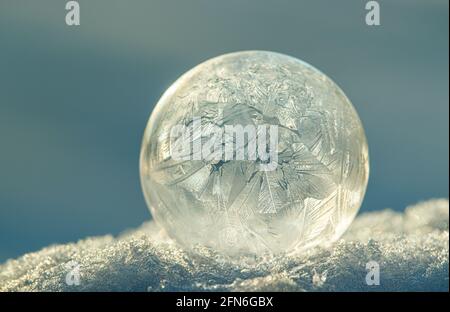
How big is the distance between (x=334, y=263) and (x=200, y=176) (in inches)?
85.9

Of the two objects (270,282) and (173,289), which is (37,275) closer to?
(173,289)

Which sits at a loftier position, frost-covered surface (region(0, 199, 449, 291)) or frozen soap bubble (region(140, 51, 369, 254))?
frozen soap bubble (region(140, 51, 369, 254))

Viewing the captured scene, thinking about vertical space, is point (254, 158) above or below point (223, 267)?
above

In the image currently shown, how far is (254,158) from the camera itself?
1086cm

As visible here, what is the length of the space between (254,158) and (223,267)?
1.55 m

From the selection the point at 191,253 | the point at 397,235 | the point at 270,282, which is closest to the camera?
the point at 270,282

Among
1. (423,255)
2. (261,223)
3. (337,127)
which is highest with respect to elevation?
(337,127)

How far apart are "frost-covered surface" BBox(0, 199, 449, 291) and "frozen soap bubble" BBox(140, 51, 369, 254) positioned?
0.30 metres

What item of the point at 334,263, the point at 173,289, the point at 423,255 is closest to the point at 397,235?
the point at 423,255

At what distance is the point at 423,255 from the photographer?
12328 millimetres

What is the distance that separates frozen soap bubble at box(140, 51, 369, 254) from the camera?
35.8 feet

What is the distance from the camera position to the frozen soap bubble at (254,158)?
1090 cm

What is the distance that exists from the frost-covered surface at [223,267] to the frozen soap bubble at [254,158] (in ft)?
0.98

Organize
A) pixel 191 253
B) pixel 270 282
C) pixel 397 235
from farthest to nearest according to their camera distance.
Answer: pixel 397 235
pixel 191 253
pixel 270 282
